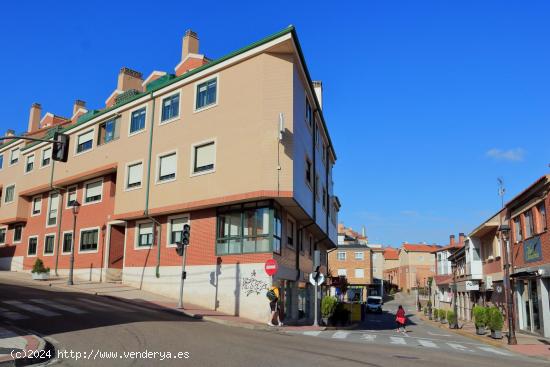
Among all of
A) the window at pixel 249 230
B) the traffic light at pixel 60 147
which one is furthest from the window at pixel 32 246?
the traffic light at pixel 60 147

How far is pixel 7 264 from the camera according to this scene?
4125 cm

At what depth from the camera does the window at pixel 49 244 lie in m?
35.8

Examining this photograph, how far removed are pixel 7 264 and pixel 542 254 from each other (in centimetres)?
3830

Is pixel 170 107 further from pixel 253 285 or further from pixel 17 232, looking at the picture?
pixel 17 232

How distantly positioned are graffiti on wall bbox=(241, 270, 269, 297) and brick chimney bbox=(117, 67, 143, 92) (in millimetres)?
21128

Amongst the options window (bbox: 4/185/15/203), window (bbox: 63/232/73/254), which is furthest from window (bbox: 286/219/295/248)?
window (bbox: 4/185/15/203)

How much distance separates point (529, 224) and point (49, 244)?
30859 mm

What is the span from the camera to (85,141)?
112 ft

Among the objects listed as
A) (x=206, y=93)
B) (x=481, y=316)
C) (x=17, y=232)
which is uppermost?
(x=206, y=93)

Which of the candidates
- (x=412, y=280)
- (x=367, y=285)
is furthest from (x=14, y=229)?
(x=412, y=280)

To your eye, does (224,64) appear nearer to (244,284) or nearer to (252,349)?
(244,284)

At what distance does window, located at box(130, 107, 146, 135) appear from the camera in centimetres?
2953

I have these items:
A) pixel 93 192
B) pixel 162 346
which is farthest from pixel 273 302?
pixel 93 192

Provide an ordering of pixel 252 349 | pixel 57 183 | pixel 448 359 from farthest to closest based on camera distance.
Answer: pixel 57 183 < pixel 448 359 < pixel 252 349
